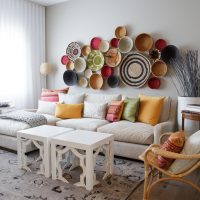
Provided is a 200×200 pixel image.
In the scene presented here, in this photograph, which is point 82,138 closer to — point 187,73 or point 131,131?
point 131,131

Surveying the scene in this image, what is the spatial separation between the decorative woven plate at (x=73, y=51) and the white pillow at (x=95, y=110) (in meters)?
1.14

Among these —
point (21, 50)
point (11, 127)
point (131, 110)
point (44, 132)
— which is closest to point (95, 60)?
point (131, 110)

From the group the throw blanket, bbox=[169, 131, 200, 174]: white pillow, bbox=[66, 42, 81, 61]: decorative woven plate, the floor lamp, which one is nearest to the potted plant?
bbox=[169, 131, 200, 174]: white pillow

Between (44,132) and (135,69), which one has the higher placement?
(135,69)

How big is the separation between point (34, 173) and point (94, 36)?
2.79m

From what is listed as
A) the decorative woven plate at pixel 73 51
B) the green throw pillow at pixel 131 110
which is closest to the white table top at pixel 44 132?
the green throw pillow at pixel 131 110

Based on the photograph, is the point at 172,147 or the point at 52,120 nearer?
the point at 172,147

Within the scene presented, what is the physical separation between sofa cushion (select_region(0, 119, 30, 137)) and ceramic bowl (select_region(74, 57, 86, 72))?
1724 mm

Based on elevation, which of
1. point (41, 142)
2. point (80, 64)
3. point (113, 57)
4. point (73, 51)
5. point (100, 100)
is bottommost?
point (41, 142)

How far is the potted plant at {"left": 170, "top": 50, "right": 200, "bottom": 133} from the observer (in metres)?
3.45

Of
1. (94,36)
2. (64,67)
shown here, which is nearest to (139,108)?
(94,36)

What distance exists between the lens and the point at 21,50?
15.7 ft

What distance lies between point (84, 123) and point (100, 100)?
26.7 inches

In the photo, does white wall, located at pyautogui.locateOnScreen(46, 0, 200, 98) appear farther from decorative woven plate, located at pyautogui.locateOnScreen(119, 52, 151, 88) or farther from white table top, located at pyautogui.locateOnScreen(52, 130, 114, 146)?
Answer: white table top, located at pyautogui.locateOnScreen(52, 130, 114, 146)
